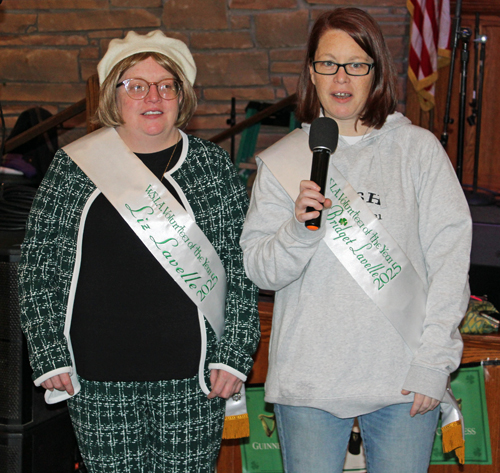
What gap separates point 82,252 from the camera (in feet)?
5.01

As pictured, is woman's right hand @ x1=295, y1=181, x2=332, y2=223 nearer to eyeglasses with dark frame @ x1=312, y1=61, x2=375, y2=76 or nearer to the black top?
eyeglasses with dark frame @ x1=312, y1=61, x2=375, y2=76

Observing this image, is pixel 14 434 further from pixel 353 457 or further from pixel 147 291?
pixel 353 457

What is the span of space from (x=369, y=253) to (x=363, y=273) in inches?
2.2

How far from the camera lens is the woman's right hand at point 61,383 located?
1504mm

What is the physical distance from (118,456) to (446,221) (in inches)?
36.4

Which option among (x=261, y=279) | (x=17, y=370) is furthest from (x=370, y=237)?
(x=17, y=370)

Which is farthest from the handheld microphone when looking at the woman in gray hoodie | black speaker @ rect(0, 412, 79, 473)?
black speaker @ rect(0, 412, 79, 473)

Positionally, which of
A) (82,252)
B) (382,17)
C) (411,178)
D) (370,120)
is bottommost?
(82,252)

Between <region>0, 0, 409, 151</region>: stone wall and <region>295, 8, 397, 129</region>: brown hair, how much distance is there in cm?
285

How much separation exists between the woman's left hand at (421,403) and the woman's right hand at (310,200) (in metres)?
0.44

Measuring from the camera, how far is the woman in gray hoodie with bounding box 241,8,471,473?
54.6 inches

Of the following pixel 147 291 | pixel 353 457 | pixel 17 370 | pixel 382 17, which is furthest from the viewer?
pixel 382 17

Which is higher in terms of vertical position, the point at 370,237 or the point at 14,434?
the point at 370,237

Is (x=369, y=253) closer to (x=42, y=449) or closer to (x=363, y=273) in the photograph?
(x=363, y=273)
